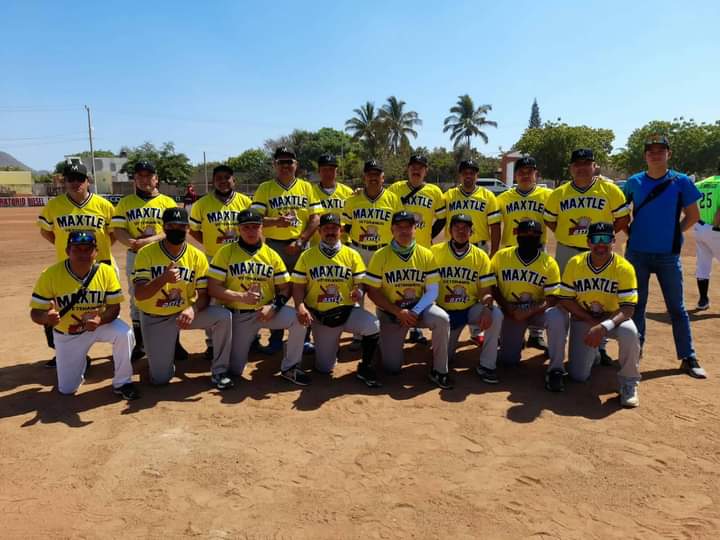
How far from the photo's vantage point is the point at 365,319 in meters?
5.37

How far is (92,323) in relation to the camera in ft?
15.6

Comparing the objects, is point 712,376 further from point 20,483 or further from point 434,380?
point 20,483

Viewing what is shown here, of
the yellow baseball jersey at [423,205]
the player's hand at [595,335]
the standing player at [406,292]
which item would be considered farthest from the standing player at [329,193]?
the player's hand at [595,335]

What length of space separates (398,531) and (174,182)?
61.5 m

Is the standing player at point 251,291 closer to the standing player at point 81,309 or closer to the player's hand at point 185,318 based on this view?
the player's hand at point 185,318

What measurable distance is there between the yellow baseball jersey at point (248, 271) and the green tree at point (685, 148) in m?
48.6

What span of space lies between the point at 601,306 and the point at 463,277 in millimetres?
1420

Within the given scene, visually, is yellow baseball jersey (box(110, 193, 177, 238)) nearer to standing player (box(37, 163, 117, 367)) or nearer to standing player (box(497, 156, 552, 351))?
standing player (box(37, 163, 117, 367))

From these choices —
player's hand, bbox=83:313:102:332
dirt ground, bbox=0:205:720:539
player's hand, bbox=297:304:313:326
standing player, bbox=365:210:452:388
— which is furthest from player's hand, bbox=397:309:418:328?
player's hand, bbox=83:313:102:332

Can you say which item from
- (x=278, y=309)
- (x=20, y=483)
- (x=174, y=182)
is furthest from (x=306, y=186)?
(x=174, y=182)

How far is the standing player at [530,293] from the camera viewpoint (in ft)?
16.8

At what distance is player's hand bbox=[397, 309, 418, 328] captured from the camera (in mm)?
5133

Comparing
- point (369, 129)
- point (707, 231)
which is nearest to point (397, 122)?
point (369, 129)

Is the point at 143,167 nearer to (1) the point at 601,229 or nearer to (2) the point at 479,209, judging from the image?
(2) the point at 479,209
